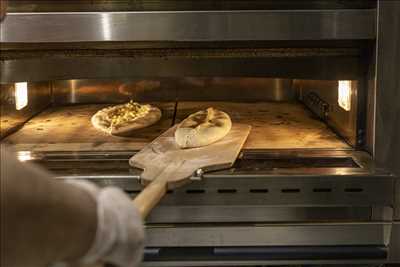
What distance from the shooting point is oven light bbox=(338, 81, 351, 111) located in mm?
1559

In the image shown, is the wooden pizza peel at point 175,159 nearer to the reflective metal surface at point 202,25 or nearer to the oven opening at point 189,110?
the oven opening at point 189,110

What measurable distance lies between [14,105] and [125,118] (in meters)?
0.31

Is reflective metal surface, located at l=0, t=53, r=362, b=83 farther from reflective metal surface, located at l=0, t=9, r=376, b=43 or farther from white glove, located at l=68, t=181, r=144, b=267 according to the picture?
white glove, located at l=68, t=181, r=144, b=267

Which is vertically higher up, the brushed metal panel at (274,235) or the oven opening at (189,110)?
the oven opening at (189,110)

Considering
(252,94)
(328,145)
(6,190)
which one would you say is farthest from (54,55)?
(6,190)

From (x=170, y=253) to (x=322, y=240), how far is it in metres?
0.32

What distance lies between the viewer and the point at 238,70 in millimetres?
1519

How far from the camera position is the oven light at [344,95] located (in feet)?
5.11

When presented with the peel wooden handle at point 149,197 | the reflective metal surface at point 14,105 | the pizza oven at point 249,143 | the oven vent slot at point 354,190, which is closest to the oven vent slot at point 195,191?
the pizza oven at point 249,143

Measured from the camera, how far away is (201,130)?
1.58m

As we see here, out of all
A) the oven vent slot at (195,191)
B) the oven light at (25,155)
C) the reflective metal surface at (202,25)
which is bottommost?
the oven vent slot at (195,191)

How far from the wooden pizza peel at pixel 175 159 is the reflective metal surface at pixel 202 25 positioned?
259mm

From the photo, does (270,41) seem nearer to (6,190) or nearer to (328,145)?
(328,145)

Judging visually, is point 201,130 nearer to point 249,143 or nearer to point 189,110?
point 249,143
